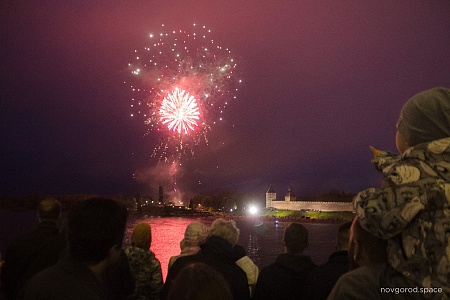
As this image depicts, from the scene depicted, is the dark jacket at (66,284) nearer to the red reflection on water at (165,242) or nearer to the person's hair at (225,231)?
the person's hair at (225,231)

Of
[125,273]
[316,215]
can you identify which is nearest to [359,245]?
[125,273]

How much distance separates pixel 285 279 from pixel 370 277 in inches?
95.0

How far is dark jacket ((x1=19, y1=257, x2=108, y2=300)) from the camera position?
252 centimetres

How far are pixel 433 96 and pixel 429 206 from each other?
0.63 meters

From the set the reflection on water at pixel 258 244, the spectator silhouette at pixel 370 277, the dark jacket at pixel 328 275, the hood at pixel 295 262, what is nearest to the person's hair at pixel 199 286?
the spectator silhouette at pixel 370 277

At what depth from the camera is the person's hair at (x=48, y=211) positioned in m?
4.78

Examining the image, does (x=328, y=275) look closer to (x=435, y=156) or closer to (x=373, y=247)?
(x=373, y=247)

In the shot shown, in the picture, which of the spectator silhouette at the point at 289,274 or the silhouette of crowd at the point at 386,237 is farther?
the spectator silhouette at the point at 289,274

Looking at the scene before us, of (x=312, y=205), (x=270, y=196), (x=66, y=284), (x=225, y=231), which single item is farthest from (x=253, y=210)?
(x=66, y=284)

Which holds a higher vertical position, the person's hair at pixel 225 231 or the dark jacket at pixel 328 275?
Result: the person's hair at pixel 225 231

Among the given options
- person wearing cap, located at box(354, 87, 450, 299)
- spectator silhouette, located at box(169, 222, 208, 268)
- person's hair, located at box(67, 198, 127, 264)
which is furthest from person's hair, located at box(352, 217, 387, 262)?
spectator silhouette, located at box(169, 222, 208, 268)

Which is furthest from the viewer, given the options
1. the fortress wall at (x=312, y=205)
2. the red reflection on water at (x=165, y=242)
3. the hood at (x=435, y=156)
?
the fortress wall at (x=312, y=205)

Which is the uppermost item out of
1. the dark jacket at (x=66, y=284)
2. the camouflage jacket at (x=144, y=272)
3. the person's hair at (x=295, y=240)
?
the person's hair at (x=295, y=240)

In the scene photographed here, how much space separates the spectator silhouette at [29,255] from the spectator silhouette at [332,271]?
2.71m
